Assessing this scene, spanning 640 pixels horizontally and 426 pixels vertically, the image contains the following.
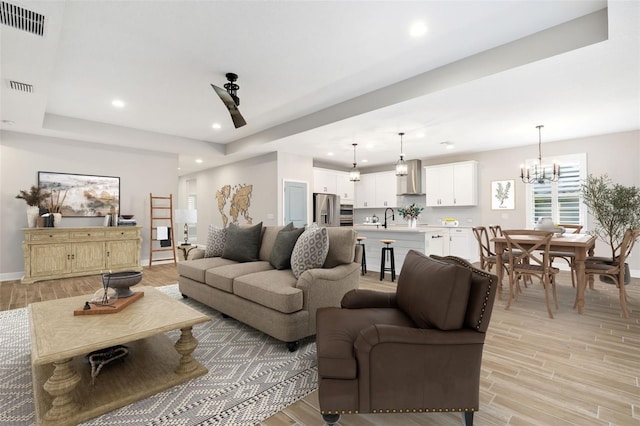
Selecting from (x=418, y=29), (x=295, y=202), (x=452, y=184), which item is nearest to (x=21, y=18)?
(x=418, y=29)

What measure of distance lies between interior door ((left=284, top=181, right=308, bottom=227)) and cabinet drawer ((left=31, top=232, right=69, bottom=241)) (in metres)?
4.06

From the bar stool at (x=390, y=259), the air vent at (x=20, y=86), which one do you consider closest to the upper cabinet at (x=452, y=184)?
the bar stool at (x=390, y=259)

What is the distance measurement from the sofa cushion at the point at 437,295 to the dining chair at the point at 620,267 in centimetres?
296

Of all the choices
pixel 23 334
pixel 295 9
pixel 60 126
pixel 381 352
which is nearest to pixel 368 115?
pixel 295 9

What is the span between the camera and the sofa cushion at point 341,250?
2.98 metres

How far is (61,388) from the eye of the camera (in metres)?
1.60

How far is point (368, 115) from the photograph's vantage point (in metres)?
4.46

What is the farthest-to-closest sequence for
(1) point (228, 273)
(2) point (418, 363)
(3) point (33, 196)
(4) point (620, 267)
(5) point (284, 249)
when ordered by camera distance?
(3) point (33, 196)
(4) point (620, 267)
(5) point (284, 249)
(1) point (228, 273)
(2) point (418, 363)

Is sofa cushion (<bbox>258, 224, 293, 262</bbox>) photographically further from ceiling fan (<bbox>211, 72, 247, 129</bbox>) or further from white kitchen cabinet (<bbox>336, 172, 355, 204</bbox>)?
white kitchen cabinet (<bbox>336, 172, 355, 204</bbox>)

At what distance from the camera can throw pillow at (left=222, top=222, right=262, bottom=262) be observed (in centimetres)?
372

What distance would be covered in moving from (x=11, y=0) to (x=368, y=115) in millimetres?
3704

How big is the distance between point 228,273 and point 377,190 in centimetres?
655

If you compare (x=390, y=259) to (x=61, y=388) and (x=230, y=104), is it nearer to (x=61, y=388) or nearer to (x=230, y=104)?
(x=230, y=104)

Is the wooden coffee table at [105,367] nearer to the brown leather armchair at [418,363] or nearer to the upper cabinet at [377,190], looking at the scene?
the brown leather armchair at [418,363]
